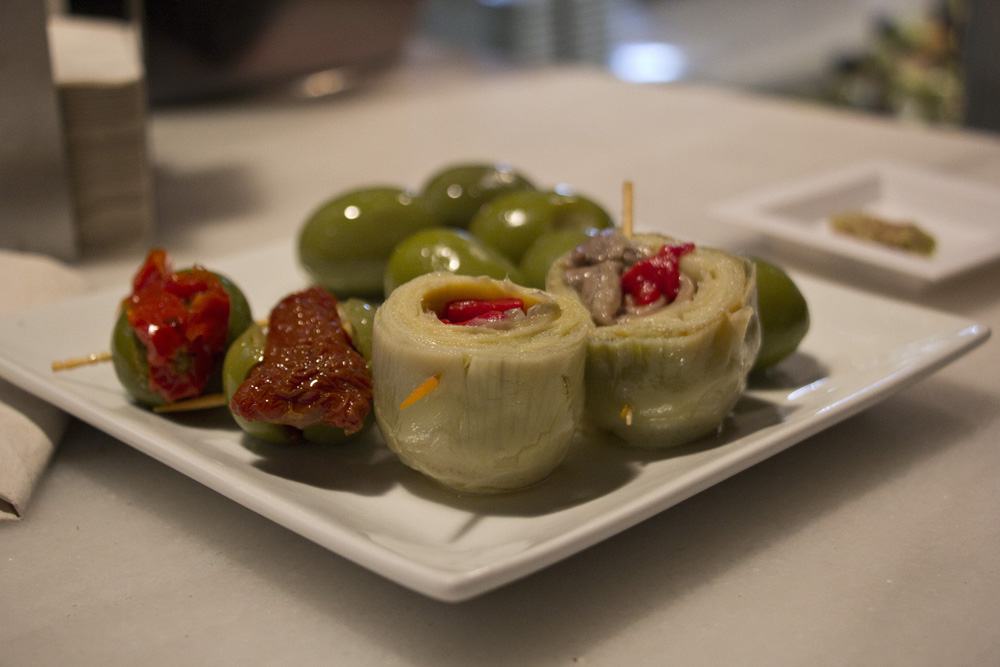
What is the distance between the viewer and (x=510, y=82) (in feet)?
11.8

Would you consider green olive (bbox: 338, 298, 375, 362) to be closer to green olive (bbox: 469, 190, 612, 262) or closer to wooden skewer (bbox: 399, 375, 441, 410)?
wooden skewer (bbox: 399, 375, 441, 410)

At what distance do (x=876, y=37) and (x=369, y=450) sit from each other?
201 inches

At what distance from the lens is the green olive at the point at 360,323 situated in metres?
1.06

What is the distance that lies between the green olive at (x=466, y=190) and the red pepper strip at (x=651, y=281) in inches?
23.7

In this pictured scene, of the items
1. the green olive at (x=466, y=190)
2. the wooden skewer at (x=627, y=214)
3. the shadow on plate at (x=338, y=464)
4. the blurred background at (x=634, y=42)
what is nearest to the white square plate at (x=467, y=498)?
the shadow on plate at (x=338, y=464)

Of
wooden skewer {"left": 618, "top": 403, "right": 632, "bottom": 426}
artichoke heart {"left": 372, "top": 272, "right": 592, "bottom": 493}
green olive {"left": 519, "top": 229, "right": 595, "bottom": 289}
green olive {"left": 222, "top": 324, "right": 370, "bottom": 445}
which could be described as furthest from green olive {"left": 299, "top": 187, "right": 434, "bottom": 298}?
wooden skewer {"left": 618, "top": 403, "right": 632, "bottom": 426}

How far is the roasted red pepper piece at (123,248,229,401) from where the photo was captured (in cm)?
105

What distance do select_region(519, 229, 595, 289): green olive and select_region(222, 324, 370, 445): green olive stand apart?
1.19ft

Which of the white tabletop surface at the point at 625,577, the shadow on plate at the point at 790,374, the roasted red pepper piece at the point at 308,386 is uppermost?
the roasted red pepper piece at the point at 308,386

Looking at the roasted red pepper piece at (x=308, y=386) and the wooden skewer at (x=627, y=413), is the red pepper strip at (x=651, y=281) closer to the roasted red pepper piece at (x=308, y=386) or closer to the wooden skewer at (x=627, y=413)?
the wooden skewer at (x=627, y=413)

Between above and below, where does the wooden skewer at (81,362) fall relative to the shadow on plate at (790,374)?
above

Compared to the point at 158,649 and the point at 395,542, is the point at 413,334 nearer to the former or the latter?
the point at 395,542

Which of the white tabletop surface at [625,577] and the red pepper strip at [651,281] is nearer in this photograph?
the white tabletop surface at [625,577]

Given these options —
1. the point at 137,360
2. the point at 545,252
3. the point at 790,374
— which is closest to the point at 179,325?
the point at 137,360
